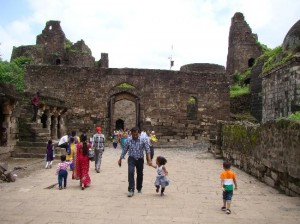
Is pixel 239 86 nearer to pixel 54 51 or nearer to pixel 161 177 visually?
pixel 54 51

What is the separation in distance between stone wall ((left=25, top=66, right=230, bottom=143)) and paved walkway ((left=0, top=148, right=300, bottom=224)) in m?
15.0

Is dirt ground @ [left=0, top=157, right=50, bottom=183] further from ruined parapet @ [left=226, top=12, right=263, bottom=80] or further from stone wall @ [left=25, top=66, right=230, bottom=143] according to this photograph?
ruined parapet @ [left=226, top=12, right=263, bottom=80]

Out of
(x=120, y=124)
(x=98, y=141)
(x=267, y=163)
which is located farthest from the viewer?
(x=120, y=124)

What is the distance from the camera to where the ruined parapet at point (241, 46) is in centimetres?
3297

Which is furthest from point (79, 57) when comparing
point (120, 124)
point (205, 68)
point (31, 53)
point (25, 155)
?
point (25, 155)

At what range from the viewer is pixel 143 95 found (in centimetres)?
2470

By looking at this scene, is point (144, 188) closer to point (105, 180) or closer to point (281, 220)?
point (105, 180)

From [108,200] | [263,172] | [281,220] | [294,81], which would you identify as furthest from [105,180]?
[294,81]

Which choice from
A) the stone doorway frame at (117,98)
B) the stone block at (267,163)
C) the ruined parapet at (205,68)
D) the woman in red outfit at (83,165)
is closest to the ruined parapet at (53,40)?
the ruined parapet at (205,68)

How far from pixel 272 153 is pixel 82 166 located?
14.8 ft

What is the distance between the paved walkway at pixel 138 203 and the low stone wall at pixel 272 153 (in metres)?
0.30

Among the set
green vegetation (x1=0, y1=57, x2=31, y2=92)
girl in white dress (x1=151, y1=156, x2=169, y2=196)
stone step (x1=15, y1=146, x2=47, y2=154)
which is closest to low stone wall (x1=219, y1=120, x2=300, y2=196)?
girl in white dress (x1=151, y1=156, x2=169, y2=196)

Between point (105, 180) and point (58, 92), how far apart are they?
636 inches

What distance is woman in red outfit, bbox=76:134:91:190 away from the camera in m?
7.84
